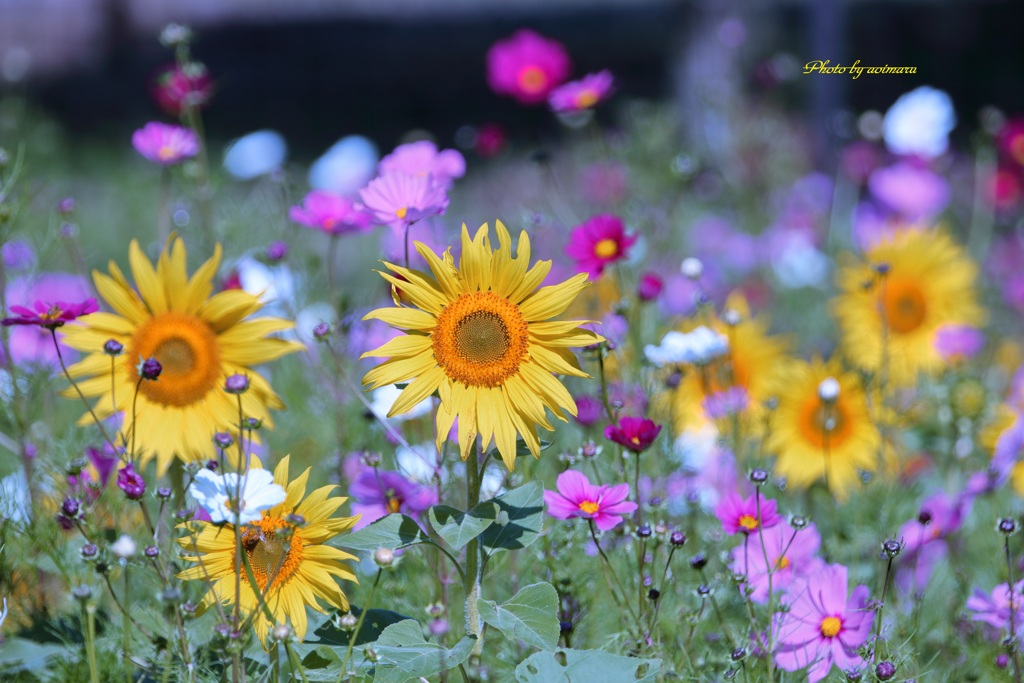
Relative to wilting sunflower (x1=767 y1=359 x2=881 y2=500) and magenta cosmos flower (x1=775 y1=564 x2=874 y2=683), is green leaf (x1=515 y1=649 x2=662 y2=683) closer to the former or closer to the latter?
magenta cosmos flower (x1=775 y1=564 x2=874 y2=683)

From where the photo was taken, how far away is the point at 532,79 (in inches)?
93.0

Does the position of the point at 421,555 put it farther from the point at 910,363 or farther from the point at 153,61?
the point at 153,61

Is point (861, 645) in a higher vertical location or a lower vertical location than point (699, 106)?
lower

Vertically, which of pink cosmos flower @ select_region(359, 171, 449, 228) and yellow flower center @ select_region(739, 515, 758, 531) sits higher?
pink cosmos flower @ select_region(359, 171, 449, 228)

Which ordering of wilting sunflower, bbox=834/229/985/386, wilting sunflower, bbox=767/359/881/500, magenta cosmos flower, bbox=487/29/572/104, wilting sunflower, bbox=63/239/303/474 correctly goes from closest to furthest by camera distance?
1. wilting sunflower, bbox=63/239/303/474
2. wilting sunflower, bbox=767/359/881/500
3. magenta cosmos flower, bbox=487/29/572/104
4. wilting sunflower, bbox=834/229/985/386

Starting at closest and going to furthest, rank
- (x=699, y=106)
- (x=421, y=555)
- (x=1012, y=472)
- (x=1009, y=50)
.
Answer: (x=421, y=555) < (x=1012, y=472) < (x=699, y=106) < (x=1009, y=50)

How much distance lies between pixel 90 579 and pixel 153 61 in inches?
258

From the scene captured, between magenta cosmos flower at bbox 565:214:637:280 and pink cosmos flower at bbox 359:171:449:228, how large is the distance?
1.14 feet

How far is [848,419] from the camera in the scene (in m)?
2.21

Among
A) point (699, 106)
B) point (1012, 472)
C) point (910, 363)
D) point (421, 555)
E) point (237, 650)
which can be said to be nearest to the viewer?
point (237, 650)

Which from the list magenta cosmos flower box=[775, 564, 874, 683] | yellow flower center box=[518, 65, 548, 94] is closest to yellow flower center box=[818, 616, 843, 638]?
magenta cosmos flower box=[775, 564, 874, 683]

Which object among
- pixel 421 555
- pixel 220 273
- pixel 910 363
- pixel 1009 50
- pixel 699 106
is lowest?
pixel 421 555

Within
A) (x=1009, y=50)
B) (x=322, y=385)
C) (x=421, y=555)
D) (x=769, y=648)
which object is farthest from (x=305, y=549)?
(x=1009, y=50)

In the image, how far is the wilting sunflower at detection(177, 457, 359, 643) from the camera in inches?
51.5
